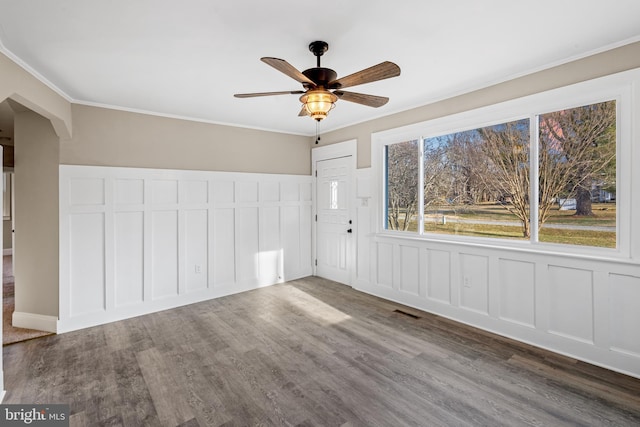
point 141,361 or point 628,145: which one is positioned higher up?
point 628,145

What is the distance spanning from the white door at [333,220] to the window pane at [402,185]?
0.73m

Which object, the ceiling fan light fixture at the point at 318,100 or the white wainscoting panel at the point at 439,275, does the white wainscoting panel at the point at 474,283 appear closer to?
the white wainscoting panel at the point at 439,275

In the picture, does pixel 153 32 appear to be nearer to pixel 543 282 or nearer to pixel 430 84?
pixel 430 84

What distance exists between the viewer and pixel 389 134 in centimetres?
428

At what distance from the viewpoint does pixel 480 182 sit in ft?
11.5

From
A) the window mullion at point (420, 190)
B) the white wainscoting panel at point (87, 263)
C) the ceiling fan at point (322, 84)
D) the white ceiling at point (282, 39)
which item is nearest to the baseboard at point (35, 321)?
the white wainscoting panel at point (87, 263)

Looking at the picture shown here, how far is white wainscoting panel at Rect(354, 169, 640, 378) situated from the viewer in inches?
99.4

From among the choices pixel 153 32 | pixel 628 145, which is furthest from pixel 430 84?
pixel 153 32

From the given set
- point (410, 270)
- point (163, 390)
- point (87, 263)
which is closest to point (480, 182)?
point (410, 270)

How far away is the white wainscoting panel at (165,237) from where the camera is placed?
3.56m

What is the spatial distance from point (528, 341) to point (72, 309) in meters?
4.77

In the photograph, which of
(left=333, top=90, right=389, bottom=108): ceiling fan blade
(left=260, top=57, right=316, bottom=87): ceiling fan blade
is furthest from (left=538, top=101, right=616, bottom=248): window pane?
(left=260, top=57, right=316, bottom=87): ceiling fan blade

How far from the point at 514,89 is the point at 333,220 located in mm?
3064

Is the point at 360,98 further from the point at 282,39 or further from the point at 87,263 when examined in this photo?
the point at 87,263
